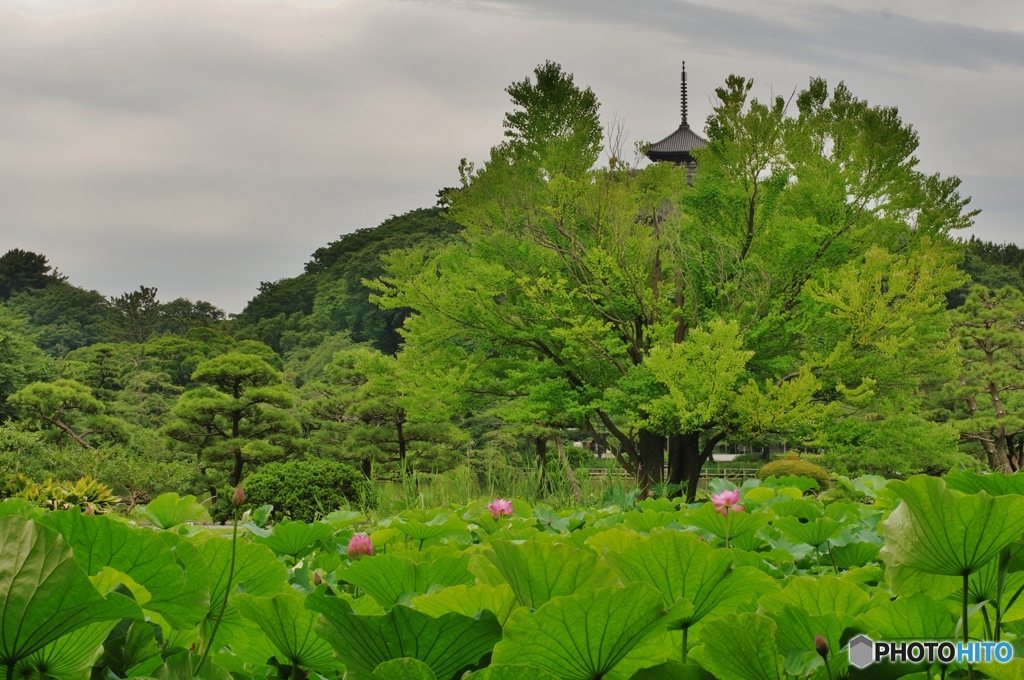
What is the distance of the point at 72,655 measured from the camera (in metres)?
0.53

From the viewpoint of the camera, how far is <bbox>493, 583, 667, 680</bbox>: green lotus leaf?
479mm

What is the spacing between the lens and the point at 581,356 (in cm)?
1090

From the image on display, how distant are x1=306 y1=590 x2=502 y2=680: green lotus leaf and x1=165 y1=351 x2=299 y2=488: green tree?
1501 cm

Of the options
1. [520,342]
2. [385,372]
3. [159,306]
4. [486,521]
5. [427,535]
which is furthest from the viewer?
[159,306]

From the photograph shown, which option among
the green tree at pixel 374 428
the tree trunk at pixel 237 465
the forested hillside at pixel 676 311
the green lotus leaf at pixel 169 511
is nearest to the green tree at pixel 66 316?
the forested hillside at pixel 676 311

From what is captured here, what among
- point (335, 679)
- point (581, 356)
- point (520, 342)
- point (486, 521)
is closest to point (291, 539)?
point (486, 521)

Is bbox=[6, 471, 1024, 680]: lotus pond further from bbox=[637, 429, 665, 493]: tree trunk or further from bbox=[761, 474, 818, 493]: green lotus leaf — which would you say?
bbox=[637, 429, 665, 493]: tree trunk

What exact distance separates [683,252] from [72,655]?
10835 mm

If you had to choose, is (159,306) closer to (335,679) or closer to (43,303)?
(43,303)

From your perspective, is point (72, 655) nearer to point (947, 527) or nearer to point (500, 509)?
point (947, 527)

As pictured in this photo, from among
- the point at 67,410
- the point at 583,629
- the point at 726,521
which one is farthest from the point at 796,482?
the point at 67,410

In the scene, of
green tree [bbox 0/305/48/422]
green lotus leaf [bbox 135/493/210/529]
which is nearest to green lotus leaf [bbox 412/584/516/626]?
green lotus leaf [bbox 135/493/210/529]

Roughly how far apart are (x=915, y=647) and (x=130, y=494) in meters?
14.2

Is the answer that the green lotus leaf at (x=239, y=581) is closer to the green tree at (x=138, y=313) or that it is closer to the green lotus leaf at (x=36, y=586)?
the green lotus leaf at (x=36, y=586)
